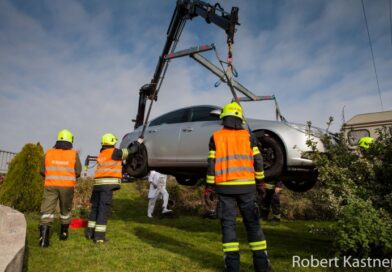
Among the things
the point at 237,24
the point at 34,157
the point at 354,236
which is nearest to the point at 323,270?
the point at 354,236

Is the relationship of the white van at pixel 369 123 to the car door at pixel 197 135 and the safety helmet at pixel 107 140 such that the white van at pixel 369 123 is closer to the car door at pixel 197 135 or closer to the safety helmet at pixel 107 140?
the car door at pixel 197 135

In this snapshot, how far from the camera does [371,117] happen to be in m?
7.09

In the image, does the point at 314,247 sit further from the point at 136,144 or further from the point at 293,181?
the point at 136,144

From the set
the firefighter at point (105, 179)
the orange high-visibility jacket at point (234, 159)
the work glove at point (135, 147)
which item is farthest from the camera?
the work glove at point (135, 147)

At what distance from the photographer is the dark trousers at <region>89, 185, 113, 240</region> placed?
5461mm

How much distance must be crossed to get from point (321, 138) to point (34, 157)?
22.4ft

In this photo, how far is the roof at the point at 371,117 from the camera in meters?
6.87

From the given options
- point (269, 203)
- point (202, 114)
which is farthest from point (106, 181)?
point (269, 203)

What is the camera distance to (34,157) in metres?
8.30

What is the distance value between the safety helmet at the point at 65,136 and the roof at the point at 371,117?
558cm

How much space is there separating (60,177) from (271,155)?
3440mm

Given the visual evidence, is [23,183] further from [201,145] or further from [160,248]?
[201,145]

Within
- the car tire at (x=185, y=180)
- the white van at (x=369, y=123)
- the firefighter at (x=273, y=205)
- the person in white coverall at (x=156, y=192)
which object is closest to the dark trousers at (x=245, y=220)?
the white van at (x=369, y=123)

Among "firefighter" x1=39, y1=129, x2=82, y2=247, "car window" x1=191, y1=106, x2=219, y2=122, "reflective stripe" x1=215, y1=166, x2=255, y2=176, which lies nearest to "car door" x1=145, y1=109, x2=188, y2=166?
"car window" x1=191, y1=106, x2=219, y2=122
